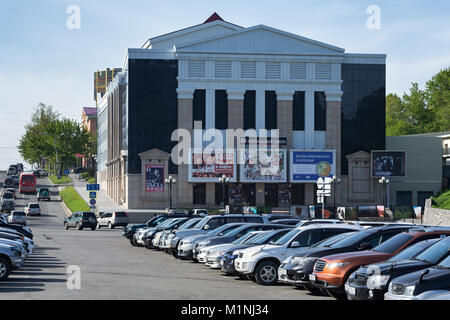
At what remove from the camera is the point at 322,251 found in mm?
20000

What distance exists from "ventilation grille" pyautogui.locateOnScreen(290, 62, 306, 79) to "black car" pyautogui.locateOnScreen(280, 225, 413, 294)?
68848 mm

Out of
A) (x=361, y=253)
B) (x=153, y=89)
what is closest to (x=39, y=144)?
(x=153, y=89)

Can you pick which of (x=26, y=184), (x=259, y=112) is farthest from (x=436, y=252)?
(x=26, y=184)

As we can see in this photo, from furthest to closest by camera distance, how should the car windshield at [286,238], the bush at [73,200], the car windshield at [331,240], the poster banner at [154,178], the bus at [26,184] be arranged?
the bus at [26,184]
the bush at [73,200]
the poster banner at [154,178]
the car windshield at [286,238]
the car windshield at [331,240]

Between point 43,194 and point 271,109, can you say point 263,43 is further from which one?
point 43,194

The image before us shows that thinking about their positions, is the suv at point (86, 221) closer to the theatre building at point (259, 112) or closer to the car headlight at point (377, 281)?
the theatre building at point (259, 112)

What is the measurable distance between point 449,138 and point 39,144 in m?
82.4

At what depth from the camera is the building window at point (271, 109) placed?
88.2 meters

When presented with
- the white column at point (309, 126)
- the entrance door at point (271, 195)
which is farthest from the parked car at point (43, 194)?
the white column at point (309, 126)

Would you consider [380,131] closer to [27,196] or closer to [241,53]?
[241,53]

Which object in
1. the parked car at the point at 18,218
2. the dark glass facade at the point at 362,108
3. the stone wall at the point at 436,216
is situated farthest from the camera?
the dark glass facade at the point at 362,108

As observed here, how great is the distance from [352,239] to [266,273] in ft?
10.6

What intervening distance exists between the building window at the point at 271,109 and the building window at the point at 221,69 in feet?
16.2

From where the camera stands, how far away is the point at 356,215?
65.3m
